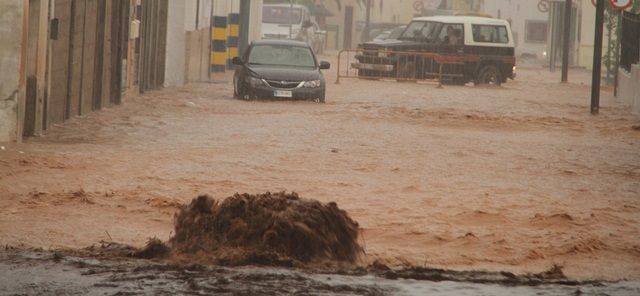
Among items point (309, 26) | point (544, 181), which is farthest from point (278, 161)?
point (309, 26)

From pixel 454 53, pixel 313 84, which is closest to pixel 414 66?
pixel 454 53

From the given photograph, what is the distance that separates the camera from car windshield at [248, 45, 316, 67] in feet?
103

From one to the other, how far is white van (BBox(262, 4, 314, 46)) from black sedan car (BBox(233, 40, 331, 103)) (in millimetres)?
28735

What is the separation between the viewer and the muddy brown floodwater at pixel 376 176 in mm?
11531

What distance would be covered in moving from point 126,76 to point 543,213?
52.6 ft

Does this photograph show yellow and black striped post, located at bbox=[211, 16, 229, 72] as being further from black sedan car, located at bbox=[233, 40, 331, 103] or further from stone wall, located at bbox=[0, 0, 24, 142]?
stone wall, located at bbox=[0, 0, 24, 142]

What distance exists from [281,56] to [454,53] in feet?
36.0

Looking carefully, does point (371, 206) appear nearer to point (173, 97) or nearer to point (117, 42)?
point (117, 42)

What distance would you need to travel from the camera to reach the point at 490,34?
41.8m

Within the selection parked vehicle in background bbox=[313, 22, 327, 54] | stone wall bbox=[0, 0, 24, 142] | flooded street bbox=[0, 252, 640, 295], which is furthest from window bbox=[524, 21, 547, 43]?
flooded street bbox=[0, 252, 640, 295]

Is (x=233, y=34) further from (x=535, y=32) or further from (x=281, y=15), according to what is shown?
(x=535, y=32)

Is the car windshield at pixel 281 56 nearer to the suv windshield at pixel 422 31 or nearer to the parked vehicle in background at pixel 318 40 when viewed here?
the suv windshield at pixel 422 31

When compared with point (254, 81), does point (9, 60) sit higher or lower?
higher

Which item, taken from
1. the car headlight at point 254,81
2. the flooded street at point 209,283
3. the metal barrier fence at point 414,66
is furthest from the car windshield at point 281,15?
the flooded street at point 209,283
